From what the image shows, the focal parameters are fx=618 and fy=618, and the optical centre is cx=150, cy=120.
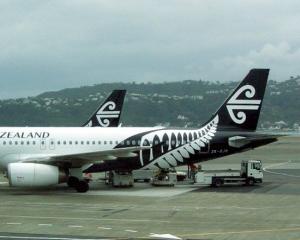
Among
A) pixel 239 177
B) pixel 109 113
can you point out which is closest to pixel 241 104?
pixel 239 177

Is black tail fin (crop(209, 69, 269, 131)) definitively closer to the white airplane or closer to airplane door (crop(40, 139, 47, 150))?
the white airplane

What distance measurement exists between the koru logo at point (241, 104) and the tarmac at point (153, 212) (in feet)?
14.9

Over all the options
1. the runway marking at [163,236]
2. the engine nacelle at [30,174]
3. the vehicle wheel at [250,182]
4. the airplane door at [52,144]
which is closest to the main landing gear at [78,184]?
the airplane door at [52,144]

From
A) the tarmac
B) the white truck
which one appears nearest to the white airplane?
the white truck

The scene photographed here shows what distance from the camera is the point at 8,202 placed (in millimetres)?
30500

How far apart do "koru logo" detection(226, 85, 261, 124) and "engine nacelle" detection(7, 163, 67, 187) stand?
12.5 meters

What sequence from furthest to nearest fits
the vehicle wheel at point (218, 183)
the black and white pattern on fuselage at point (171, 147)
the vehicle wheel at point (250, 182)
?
the vehicle wheel at point (250, 182) < the vehicle wheel at point (218, 183) < the black and white pattern on fuselage at point (171, 147)

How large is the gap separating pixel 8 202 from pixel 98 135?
9174mm

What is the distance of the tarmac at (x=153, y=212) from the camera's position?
2102cm

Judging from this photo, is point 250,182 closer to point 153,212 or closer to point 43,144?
point 43,144

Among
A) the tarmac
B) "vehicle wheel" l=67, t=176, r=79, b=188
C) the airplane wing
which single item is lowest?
the tarmac

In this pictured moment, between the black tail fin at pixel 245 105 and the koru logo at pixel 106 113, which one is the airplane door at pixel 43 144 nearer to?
the black tail fin at pixel 245 105

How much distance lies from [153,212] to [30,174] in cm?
954

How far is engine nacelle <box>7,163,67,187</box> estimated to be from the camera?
33.2 m
